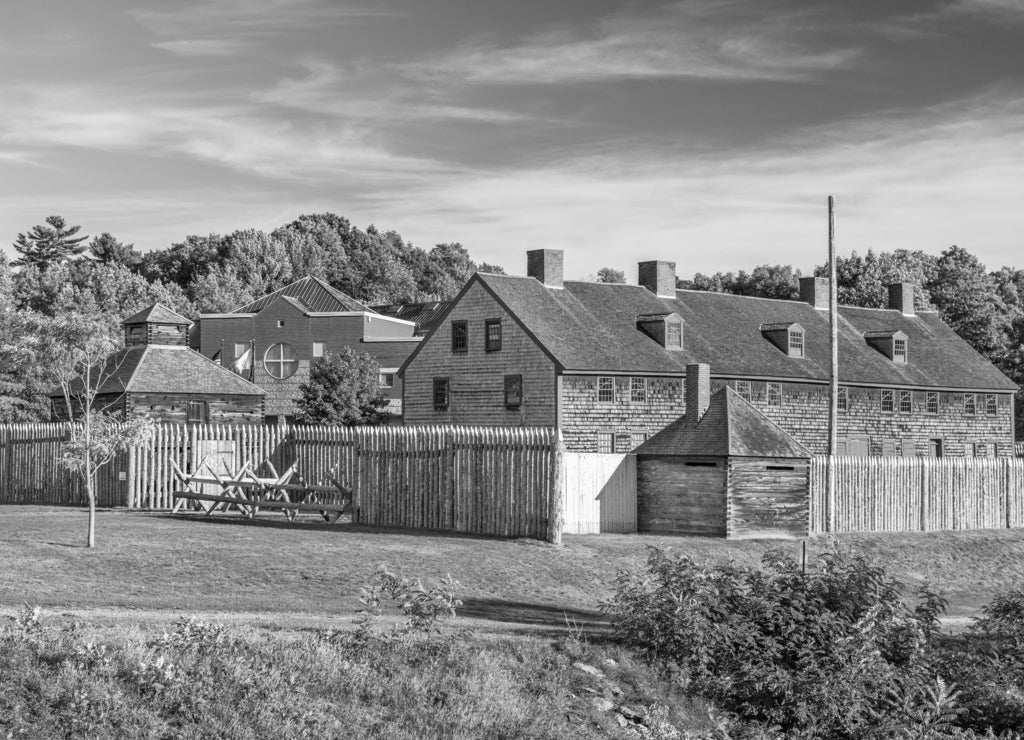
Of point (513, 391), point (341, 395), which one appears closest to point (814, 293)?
point (513, 391)

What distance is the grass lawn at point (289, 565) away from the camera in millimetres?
23562

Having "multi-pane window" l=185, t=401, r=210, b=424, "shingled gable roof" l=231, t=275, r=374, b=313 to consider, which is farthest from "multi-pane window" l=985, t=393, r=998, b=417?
"shingled gable roof" l=231, t=275, r=374, b=313

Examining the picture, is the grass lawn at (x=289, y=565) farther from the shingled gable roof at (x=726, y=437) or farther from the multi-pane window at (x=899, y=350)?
the multi-pane window at (x=899, y=350)

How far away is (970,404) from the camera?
212ft

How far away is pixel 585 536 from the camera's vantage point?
3628cm

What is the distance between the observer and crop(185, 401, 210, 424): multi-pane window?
52.2 metres

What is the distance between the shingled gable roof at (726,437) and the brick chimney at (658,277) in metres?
19.0

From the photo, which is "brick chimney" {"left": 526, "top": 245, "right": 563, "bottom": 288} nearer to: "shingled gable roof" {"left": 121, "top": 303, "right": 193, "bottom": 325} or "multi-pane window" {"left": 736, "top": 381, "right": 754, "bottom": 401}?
"multi-pane window" {"left": 736, "top": 381, "right": 754, "bottom": 401}

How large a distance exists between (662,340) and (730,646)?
35.5 m

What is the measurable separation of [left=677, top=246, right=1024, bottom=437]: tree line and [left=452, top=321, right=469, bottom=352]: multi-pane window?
3392 centimetres

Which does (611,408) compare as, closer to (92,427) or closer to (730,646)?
(92,427)

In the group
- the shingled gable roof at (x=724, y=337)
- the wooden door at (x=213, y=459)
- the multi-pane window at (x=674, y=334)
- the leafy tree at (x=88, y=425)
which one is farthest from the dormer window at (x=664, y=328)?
the leafy tree at (x=88, y=425)

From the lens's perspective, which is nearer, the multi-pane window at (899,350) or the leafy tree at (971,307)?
the multi-pane window at (899,350)

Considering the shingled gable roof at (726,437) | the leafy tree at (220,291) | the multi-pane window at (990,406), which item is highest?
the leafy tree at (220,291)
